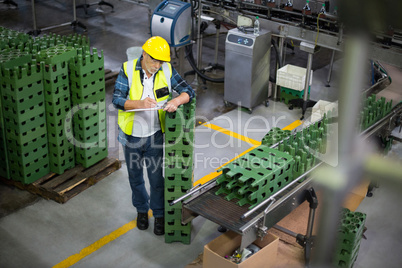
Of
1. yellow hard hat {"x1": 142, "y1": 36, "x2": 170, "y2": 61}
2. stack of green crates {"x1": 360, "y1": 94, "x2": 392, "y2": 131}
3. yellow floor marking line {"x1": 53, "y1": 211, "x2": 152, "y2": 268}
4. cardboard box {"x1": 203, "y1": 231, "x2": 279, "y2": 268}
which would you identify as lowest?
yellow floor marking line {"x1": 53, "y1": 211, "x2": 152, "y2": 268}

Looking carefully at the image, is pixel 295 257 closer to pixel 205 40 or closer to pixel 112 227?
pixel 112 227

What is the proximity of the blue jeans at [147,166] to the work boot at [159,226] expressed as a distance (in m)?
0.06

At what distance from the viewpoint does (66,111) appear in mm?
5828

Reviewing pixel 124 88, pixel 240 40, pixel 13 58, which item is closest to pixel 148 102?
pixel 124 88

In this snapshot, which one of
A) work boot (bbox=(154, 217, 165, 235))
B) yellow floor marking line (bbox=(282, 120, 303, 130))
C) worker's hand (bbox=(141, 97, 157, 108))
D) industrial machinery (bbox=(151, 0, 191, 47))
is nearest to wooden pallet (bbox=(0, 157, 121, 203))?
work boot (bbox=(154, 217, 165, 235))

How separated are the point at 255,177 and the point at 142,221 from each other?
175 cm

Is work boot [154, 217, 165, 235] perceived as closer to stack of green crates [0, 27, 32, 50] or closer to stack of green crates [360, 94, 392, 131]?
stack of green crates [360, 94, 392, 131]

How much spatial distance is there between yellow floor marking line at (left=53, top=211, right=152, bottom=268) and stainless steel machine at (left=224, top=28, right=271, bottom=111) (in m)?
3.12

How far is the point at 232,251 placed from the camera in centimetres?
440

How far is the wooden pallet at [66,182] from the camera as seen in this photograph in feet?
18.9

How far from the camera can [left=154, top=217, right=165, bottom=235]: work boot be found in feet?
17.2

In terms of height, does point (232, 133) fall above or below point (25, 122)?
below

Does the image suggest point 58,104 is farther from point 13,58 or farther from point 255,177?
point 255,177

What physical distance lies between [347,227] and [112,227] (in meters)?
2.51
